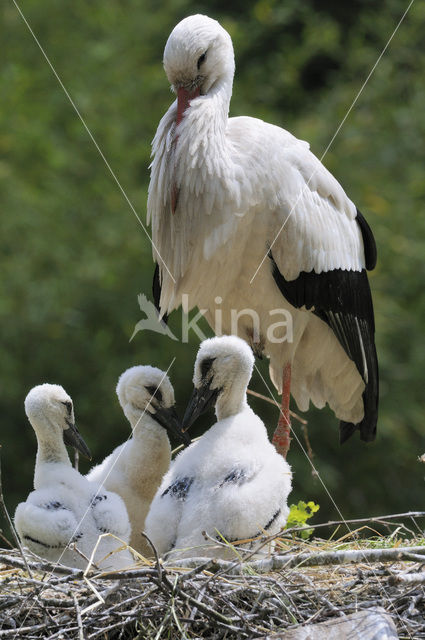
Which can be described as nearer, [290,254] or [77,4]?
[290,254]

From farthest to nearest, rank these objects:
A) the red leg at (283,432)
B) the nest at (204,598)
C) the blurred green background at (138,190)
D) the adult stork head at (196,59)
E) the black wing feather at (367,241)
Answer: the blurred green background at (138,190), the black wing feather at (367,241), the red leg at (283,432), the adult stork head at (196,59), the nest at (204,598)

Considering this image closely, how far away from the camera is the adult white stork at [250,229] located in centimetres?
393

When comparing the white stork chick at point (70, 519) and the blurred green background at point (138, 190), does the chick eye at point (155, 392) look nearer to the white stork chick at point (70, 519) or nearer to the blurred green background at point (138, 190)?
the white stork chick at point (70, 519)

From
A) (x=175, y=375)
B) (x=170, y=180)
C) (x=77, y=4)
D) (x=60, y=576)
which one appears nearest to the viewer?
(x=60, y=576)

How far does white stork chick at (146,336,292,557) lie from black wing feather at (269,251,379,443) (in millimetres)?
848

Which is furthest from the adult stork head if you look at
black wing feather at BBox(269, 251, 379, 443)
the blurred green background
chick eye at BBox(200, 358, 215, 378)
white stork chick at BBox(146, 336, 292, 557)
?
the blurred green background

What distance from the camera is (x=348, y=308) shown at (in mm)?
4445

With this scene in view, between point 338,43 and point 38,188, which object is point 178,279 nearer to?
point 38,188

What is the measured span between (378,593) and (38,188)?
7.37m

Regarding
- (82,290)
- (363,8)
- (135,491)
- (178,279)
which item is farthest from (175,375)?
(363,8)

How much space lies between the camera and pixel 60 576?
3.08 metres

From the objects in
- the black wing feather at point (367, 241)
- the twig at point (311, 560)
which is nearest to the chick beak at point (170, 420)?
the twig at point (311, 560)

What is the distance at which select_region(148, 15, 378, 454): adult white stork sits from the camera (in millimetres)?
3930

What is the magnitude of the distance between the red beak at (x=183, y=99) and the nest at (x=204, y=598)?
1.56 m
